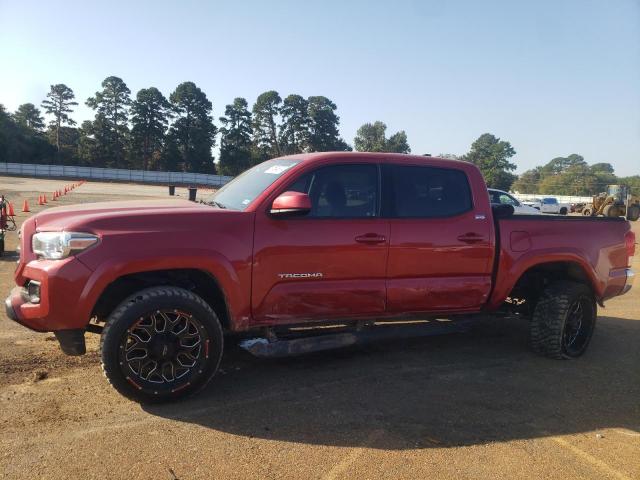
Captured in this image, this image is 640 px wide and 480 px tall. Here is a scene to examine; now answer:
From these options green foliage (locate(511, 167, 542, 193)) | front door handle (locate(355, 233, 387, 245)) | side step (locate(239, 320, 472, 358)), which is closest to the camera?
side step (locate(239, 320, 472, 358))

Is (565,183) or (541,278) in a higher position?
(565,183)

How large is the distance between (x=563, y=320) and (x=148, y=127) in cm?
7586

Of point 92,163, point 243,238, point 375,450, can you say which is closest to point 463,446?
point 375,450

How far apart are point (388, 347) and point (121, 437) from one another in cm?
293

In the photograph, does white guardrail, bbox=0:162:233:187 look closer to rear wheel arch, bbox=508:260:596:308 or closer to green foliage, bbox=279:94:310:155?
green foliage, bbox=279:94:310:155

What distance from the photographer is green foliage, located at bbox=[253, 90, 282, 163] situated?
72438mm

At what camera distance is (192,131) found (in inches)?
2918

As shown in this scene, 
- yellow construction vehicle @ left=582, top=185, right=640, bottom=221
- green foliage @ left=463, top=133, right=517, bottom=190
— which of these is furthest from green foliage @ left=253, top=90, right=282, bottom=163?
yellow construction vehicle @ left=582, top=185, right=640, bottom=221

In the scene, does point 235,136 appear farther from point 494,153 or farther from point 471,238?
point 471,238

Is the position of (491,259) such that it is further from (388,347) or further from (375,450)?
(375,450)

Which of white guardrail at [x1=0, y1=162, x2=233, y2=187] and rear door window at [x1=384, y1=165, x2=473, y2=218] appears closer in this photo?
rear door window at [x1=384, y1=165, x2=473, y2=218]

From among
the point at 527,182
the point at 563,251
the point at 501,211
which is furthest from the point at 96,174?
the point at 563,251

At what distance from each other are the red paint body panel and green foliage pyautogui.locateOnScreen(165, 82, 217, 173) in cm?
7167

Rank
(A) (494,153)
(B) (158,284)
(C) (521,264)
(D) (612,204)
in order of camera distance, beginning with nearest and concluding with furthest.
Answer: (B) (158,284), (C) (521,264), (D) (612,204), (A) (494,153)
